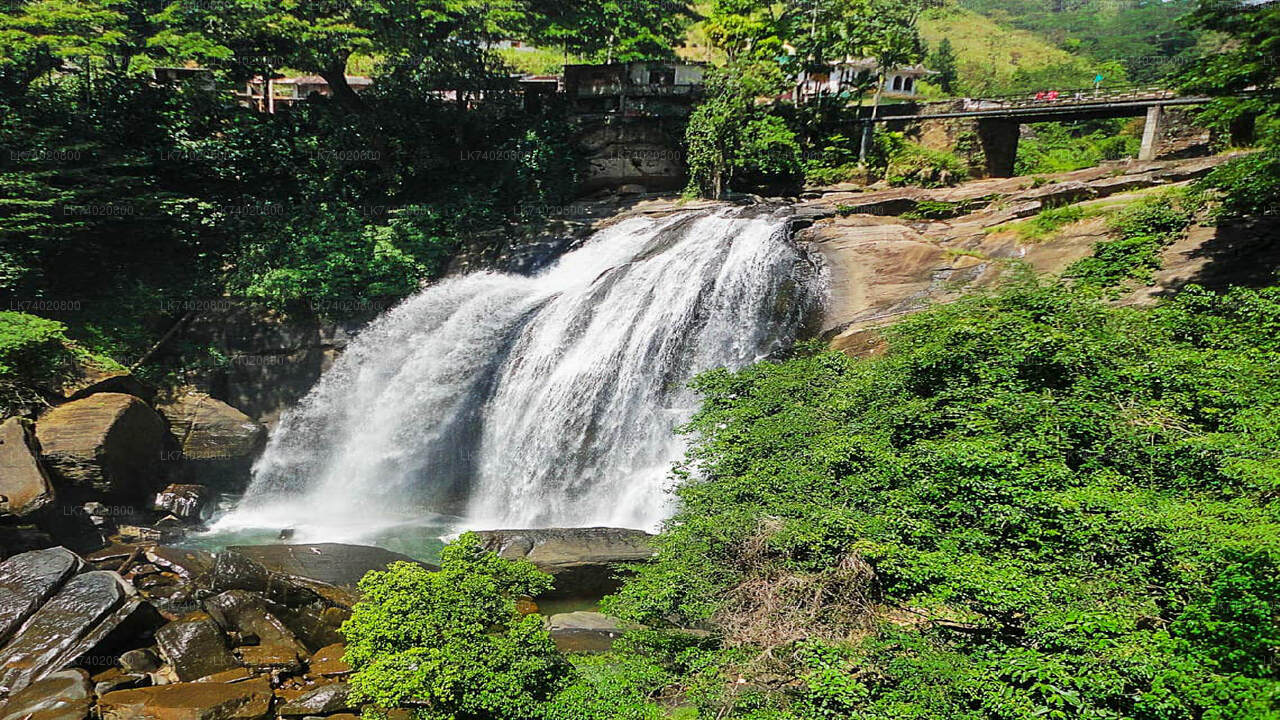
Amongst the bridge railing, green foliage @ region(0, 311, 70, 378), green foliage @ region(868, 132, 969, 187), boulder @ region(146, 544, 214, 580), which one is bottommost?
boulder @ region(146, 544, 214, 580)

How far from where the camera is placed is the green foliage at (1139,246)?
1232cm

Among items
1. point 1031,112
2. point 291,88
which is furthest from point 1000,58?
point 291,88

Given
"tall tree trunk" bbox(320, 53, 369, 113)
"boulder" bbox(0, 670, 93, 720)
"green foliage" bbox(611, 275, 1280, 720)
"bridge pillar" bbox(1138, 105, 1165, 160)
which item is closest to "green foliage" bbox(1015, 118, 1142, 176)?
"bridge pillar" bbox(1138, 105, 1165, 160)

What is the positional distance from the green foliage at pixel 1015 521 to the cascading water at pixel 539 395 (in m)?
4.46

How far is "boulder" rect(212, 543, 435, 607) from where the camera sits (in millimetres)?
11188

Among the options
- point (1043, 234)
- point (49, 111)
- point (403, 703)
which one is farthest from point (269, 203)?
point (1043, 234)

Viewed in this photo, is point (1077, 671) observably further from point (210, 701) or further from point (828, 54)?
point (828, 54)

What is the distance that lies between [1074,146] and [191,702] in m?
39.5

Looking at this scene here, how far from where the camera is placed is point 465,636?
7672 millimetres

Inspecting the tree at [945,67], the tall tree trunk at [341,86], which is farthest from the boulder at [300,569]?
the tree at [945,67]

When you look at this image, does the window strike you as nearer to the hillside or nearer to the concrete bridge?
the concrete bridge

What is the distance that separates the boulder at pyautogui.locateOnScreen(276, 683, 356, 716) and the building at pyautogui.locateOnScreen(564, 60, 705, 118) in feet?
66.3

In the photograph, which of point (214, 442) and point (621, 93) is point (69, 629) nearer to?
point (214, 442)

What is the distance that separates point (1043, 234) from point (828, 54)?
12.8 meters
